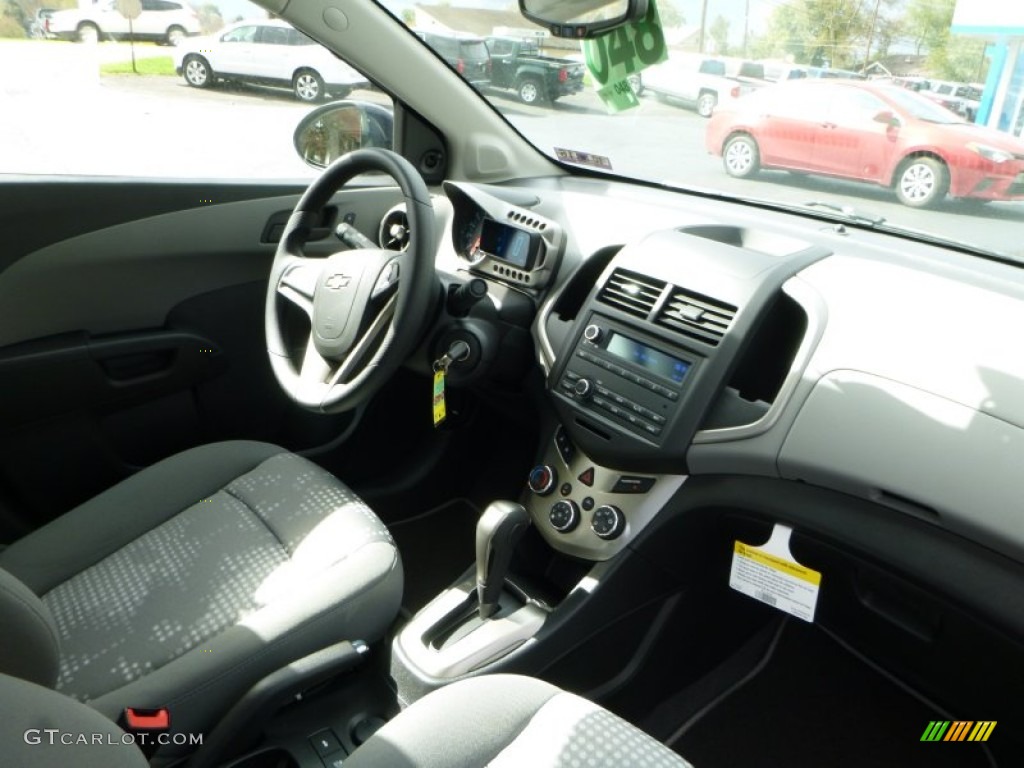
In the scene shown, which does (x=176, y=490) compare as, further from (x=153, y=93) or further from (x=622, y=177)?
(x=622, y=177)

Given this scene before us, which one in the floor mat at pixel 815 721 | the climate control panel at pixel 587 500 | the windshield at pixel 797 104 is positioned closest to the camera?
the windshield at pixel 797 104

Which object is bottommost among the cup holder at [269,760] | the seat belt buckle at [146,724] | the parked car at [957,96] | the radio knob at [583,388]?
the cup holder at [269,760]

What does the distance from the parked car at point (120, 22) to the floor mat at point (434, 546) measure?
143 centimetres

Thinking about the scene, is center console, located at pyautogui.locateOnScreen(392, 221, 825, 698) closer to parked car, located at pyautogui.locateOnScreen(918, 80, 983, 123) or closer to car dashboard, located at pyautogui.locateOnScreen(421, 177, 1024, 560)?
car dashboard, located at pyautogui.locateOnScreen(421, 177, 1024, 560)

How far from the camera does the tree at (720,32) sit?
78.1 inches

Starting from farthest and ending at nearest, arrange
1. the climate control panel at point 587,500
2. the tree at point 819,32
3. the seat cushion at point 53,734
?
1. the tree at point 819,32
2. the climate control panel at point 587,500
3. the seat cushion at point 53,734

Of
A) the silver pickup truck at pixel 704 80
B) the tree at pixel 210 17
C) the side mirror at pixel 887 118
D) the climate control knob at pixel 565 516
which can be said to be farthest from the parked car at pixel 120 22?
the side mirror at pixel 887 118

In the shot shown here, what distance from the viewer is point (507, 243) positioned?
6.61 feet

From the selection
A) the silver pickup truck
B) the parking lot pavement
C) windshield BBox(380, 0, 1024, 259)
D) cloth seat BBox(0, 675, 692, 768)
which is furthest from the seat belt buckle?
the silver pickup truck

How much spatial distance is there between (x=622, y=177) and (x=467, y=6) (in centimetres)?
61

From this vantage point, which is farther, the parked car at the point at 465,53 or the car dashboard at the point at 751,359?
the parked car at the point at 465,53

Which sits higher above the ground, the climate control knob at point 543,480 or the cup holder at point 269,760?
the climate control knob at point 543,480

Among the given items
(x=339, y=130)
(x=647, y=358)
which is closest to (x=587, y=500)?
(x=647, y=358)

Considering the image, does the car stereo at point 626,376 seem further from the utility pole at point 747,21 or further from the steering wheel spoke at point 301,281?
the utility pole at point 747,21
